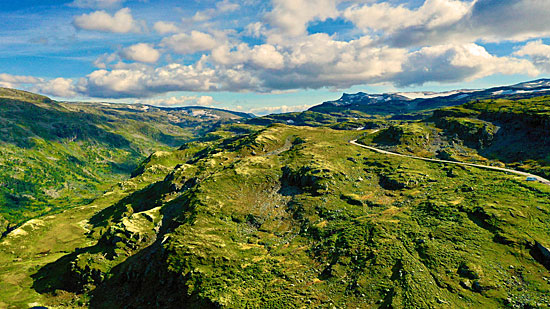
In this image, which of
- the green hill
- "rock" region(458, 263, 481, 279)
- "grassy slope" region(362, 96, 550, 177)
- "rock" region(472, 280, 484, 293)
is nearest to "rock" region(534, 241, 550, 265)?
the green hill

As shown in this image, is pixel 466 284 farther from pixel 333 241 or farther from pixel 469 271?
pixel 333 241

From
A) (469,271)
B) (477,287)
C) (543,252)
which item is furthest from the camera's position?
(543,252)

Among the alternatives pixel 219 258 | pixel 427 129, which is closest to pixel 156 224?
pixel 219 258

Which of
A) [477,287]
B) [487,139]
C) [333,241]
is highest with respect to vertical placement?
[487,139]

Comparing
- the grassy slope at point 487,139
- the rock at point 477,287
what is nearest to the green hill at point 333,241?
the rock at point 477,287

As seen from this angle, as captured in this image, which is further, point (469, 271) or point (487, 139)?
point (487, 139)

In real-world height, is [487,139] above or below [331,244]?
above

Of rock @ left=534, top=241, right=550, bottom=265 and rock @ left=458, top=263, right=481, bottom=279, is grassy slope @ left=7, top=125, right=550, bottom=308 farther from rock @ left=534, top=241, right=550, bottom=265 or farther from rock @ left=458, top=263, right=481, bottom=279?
rock @ left=534, top=241, right=550, bottom=265

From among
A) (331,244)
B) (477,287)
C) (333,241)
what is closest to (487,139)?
(477,287)
